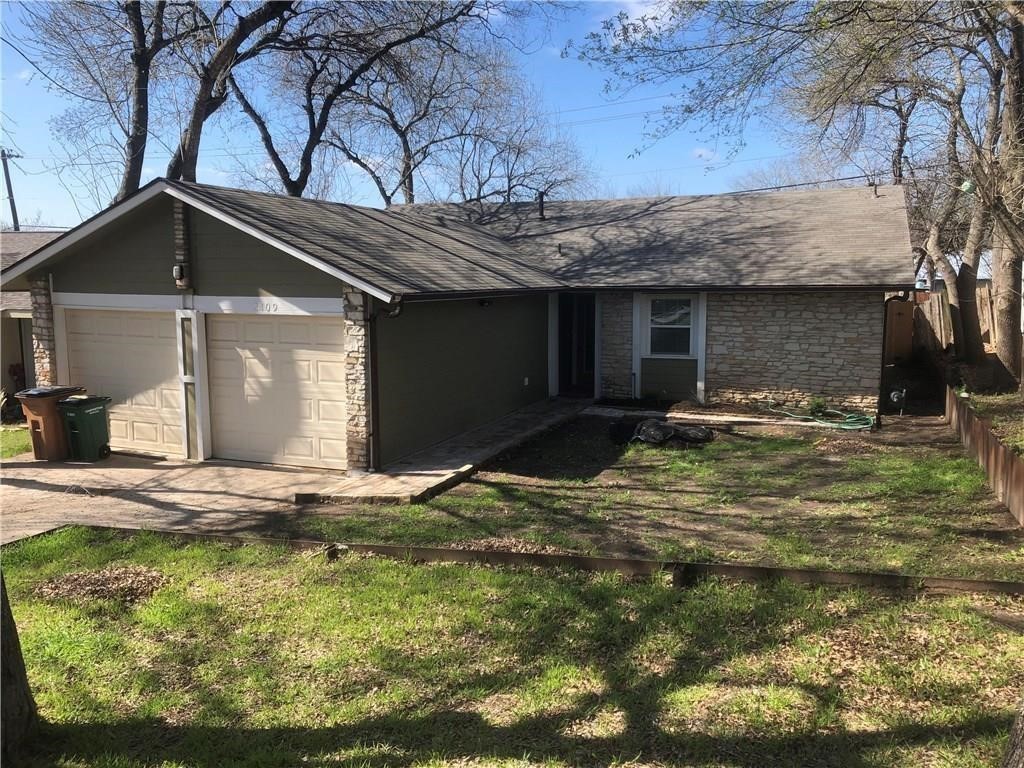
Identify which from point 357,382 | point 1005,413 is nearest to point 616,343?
point 1005,413

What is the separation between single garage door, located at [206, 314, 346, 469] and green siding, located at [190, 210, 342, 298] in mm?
415

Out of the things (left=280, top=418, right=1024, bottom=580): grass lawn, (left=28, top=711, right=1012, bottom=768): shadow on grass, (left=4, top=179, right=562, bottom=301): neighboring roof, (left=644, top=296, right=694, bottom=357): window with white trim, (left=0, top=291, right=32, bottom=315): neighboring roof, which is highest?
(left=4, top=179, right=562, bottom=301): neighboring roof

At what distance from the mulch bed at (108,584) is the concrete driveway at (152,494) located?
1.27 m

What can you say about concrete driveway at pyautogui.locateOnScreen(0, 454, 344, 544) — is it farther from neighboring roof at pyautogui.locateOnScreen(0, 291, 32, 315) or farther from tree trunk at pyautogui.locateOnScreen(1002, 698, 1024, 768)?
tree trunk at pyautogui.locateOnScreen(1002, 698, 1024, 768)

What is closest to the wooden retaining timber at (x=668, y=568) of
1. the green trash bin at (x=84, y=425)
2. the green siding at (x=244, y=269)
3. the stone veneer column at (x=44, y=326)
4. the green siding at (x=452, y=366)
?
the green siding at (x=452, y=366)

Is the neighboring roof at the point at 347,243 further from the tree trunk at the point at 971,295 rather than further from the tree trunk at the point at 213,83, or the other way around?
the tree trunk at the point at 971,295

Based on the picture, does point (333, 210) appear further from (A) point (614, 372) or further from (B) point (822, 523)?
(B) point (822, 523)

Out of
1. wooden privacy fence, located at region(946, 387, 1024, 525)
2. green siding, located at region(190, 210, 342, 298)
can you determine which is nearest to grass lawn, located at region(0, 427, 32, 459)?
green siding, located at region(190, 210, 342, 298)

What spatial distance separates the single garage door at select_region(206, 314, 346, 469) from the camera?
10.3 meters

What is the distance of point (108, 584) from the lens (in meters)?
6.29

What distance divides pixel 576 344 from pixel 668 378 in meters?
2.71

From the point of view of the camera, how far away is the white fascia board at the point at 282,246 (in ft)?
30.1

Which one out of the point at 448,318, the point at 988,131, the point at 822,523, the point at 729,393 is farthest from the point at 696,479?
the point at 988,131

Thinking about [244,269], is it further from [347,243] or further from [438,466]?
[438,466]
